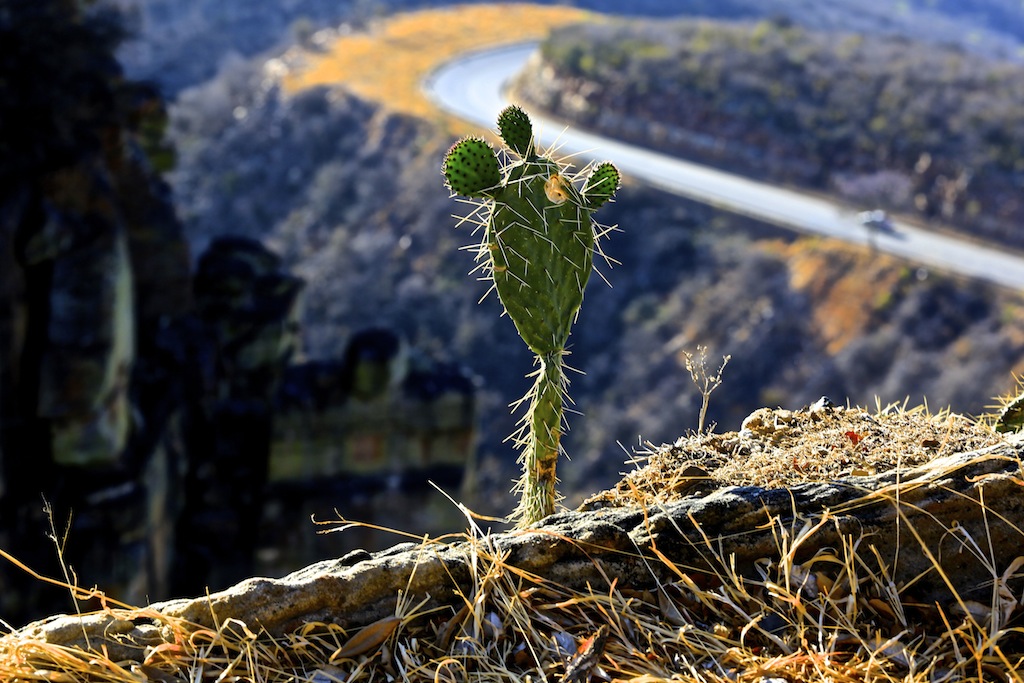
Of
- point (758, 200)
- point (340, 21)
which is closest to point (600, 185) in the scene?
point (758, 200)

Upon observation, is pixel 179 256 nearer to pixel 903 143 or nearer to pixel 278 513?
pixel 278 513

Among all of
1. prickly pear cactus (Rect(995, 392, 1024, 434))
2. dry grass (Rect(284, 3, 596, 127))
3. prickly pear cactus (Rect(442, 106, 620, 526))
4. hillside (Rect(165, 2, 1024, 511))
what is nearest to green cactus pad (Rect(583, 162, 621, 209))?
prickly pear cactus (Rect(442, 106, 620, 526))

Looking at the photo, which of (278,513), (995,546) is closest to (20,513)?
(278,513)

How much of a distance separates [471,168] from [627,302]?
2625cm

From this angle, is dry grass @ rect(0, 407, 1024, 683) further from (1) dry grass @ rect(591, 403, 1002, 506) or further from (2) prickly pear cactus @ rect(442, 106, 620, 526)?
(2) prickly pear cactus @ rect(442, 106, 620, 526)

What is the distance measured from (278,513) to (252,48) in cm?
4485

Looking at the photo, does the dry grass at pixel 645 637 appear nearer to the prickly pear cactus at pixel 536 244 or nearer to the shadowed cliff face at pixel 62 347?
the prickly pear cactus at pixel 536 244

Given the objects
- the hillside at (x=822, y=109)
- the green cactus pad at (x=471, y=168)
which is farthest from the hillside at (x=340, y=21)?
the green cactus pad at (x=471, y=168)

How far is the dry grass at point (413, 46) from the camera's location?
4047cm

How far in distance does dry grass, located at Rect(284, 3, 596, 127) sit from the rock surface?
34481mm

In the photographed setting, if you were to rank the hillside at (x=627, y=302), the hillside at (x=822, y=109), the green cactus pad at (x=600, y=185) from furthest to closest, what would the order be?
the hillside at (x=822, y=109), the hillside at (x=627, y=302), the green cactus pad at (x=600, y=185)

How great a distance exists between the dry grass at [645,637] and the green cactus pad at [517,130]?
1.19 metres

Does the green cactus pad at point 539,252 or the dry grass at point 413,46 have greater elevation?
the green cactus pad at point 539,252

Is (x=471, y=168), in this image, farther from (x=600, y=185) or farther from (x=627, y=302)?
(x=627, y=302)
